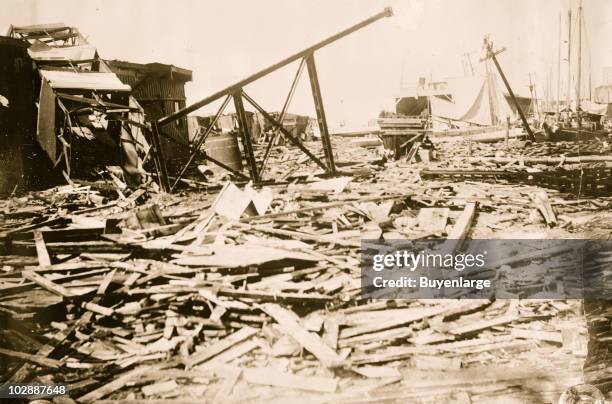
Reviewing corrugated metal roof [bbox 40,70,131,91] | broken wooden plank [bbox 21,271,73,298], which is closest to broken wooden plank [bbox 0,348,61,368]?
broken wooden plank [bbox 21,271,73,298]

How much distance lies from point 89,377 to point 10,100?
11.4m

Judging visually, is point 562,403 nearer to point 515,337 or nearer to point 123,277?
point 515,337

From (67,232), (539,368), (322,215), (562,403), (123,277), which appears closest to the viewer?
(562,403)

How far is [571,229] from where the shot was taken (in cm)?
684

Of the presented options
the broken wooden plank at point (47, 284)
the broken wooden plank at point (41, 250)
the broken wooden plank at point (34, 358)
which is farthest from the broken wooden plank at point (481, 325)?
the broken wooden plank at point (41, 250)

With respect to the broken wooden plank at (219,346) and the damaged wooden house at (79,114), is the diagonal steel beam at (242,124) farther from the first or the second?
the broken wooden plank at (219,346)

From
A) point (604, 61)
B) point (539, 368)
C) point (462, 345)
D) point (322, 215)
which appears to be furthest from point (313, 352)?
point (604, 61)

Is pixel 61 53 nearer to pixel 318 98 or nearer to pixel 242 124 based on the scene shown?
pixel 242 124

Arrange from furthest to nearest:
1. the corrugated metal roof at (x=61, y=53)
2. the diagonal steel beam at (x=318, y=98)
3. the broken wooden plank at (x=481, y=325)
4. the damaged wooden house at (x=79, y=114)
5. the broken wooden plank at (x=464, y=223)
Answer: the corrugated metal roof at (x=61, y=53)
the damaged wooden house at (x=79, y=114)
the diagonal steel beam at (x=318, y=98)
the broken wooden plank at (x=464, y=223)
the broken wooden plank at (x=481, y=325)

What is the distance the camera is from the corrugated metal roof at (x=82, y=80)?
10.9 metres

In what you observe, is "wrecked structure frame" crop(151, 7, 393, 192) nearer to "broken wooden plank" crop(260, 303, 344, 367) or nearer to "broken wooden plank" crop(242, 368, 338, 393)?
"broken wooden plank" crop(260, 303, 344, 367)

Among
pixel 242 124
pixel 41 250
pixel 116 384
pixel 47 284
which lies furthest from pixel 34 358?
pixel 242 124

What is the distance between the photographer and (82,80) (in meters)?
11.3

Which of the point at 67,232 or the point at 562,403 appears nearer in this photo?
the point at 562,403
